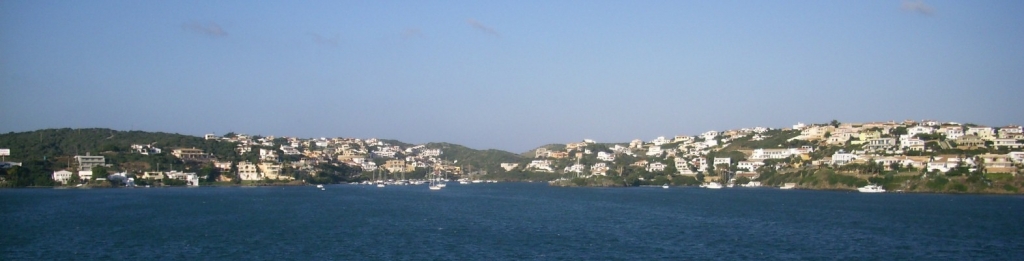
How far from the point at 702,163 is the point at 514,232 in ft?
205

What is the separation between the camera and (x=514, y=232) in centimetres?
2628

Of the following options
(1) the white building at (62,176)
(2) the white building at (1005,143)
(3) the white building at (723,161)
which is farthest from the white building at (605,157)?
(1) the white building at (62,176)

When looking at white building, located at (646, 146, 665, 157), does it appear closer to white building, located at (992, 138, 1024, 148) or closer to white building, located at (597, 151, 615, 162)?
white building, located at (597, 151, 615, 162)

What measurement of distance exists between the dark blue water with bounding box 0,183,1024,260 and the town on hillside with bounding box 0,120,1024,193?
58.9 ft

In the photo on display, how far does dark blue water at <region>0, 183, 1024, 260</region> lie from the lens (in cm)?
2094

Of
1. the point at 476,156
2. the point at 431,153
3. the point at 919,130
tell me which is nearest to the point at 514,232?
the point at 919,130

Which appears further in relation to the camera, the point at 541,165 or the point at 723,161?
the point at 541,165

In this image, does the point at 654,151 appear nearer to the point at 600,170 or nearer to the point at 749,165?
the point at 600,170

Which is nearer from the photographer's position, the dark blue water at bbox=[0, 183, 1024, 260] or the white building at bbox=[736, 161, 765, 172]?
the dark blue water at bbox=[0, 183, 1024, 260]

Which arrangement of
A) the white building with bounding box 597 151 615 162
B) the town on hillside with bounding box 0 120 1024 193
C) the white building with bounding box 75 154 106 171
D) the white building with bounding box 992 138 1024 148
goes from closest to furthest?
the town on hillside with bounding box 0 120 1024 193 → the white building with bounding box 992 138 1024 148 → the white building with bounding box 75 154 106 171 → the white building with bounding box 597 151 615 162

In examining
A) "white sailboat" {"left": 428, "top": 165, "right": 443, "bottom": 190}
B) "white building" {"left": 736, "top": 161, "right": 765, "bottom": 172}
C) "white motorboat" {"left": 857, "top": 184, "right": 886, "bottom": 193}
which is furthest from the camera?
"white building" {"left": 736, "top": 161, "right": 765, "bottom": 172}

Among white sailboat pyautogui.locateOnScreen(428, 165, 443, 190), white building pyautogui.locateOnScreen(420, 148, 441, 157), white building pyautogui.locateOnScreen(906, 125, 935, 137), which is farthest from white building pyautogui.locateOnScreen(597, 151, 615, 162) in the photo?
white building pyautogui.locateOnScreen(420, 148, 441, 157)

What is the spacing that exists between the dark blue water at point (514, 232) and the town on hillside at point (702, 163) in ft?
58.9

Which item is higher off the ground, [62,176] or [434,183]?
[62,176]
